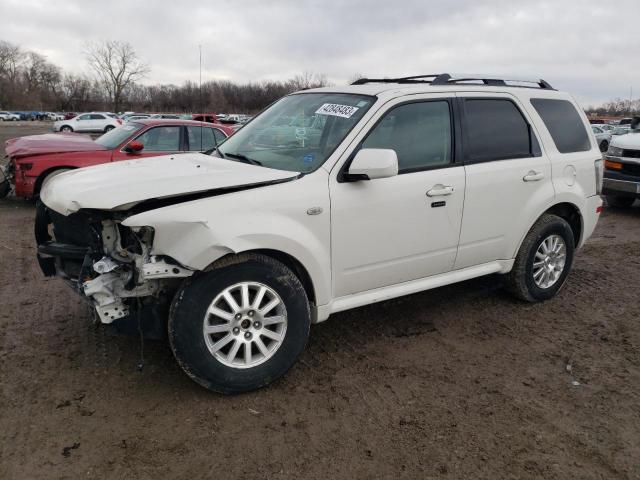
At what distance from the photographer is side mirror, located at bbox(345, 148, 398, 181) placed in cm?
346

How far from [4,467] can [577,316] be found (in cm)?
442

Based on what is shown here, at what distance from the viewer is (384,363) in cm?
388

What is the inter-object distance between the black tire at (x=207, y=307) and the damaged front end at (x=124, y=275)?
0.14 m

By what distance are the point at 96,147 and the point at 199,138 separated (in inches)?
65.2

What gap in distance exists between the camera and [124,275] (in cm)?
327

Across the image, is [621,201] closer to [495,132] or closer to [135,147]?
[495,132]

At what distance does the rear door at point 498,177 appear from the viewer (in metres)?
4.31

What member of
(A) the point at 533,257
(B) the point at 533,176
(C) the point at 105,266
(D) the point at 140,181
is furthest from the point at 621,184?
(C) the point at 105,266

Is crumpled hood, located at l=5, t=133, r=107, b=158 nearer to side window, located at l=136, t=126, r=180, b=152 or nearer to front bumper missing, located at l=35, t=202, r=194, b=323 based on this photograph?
side window, located at l=136, t=126, r=180, b=152

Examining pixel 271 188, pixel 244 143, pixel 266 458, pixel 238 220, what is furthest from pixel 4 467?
pixel 244 143

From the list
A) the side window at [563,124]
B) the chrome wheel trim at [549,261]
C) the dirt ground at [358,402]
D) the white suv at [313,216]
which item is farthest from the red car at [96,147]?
the chrome wheel trim at [549,261]

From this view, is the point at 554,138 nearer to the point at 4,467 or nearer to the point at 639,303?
the point at 639,303

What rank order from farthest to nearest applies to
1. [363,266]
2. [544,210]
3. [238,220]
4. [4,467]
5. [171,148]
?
[171,148]
[544,210]
[363,266]
[238,220]
[4,467]

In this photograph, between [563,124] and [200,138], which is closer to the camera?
[563,124]
